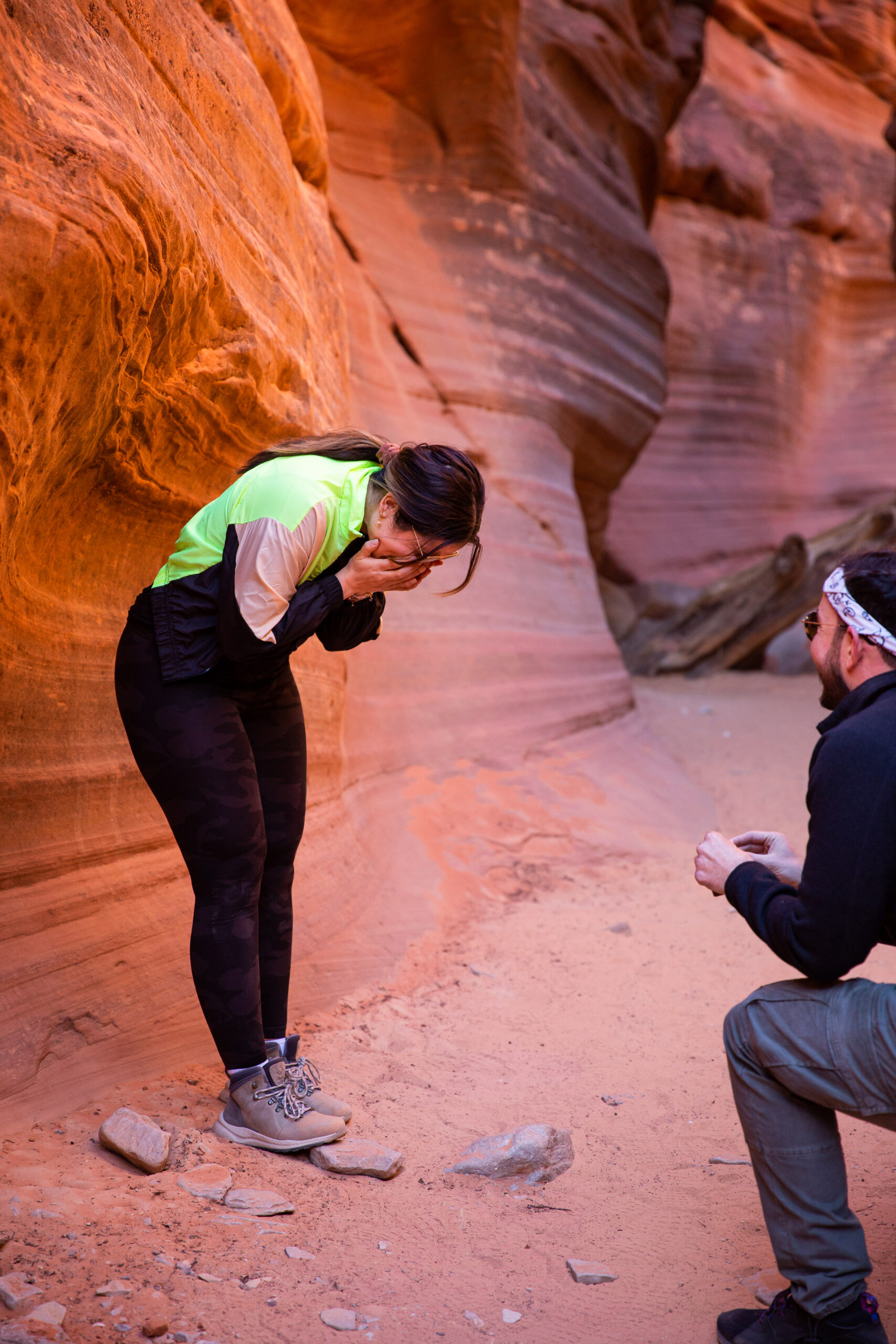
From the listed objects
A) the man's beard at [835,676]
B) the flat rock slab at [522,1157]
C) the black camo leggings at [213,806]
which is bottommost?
the flat rock slab at [522,1157]

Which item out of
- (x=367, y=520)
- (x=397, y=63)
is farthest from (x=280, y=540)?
(x=397, y=63)

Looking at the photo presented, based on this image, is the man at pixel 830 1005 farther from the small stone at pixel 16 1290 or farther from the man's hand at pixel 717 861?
the small stone at pixel 16 1290

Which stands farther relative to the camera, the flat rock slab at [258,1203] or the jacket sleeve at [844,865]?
the flat rock slab at [258,1203]

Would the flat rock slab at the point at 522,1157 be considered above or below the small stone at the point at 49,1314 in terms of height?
below

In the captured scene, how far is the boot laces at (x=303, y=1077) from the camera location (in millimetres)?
2250

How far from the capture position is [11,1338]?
1.47 metres

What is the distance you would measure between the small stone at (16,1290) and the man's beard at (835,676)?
1.56m

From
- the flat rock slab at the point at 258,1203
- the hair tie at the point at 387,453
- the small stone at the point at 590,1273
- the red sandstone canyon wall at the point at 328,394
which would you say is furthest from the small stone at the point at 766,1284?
the hair tie at the point at 387,453

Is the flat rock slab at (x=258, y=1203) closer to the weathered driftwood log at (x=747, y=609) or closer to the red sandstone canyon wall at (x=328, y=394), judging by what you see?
the red sandstone canyon wall at (x=328, y=394)

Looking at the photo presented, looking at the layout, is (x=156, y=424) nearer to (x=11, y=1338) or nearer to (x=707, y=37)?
(x=11, y=1338)

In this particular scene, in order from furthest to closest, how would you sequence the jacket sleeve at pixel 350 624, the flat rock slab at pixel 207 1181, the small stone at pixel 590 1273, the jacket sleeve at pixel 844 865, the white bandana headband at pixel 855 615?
the jacket sleeve at pixel 350 624
the flat rock slab at pixel 207 1181
the small stone at pixel 590 1273
the white bandana headband at pixel 855 615
the jacket sleeve at pixel 844 865

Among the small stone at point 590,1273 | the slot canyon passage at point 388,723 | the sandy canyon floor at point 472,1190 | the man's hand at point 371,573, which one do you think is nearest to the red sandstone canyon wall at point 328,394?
the slot canyon passage at point 388,723

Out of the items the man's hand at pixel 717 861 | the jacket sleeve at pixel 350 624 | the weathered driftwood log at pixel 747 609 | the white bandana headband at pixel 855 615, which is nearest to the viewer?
the white bandana headband at pixel 855 615

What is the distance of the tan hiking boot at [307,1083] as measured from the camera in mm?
2258
